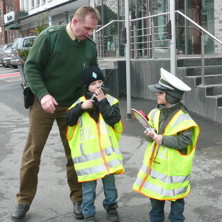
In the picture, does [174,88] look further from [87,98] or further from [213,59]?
[213,59]

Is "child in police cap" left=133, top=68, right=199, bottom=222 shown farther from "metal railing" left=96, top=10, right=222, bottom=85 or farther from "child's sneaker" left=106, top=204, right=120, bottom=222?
"metal railing" left=96, top=10, right=222, bottom=85

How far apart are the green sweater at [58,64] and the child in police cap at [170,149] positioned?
32.3 inches

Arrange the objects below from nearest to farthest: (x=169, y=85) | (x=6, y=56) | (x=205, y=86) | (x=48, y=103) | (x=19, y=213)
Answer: (x=169, y=85) → (x=48, y=103) → (x=19, y=213) → (x=205, y=86) → (x=6, y=56)

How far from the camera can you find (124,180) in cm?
509

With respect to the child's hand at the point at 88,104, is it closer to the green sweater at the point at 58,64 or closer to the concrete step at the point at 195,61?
the green sweater at the point at 58,64

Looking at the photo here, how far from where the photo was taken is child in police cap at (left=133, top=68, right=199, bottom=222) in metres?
3.33

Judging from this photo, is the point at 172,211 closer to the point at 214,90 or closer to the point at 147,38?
the point at 214,90

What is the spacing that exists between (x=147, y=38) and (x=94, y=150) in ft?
26.3

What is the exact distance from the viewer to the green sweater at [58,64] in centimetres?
376

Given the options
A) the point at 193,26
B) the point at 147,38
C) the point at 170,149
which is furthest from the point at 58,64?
the point at 193,26

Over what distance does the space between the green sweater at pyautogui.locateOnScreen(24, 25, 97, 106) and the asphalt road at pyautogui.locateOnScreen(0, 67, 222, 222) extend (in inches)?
43.2

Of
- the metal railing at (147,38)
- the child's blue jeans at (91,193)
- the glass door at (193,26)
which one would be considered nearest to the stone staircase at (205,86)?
the metal railing at (147,38)


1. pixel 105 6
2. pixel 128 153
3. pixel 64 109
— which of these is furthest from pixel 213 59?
pixel 105 6

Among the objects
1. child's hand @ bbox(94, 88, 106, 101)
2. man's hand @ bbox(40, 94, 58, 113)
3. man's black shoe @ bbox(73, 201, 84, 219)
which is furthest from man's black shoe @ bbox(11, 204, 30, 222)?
child's hand @ bbox(94, 88, 106, 101)
